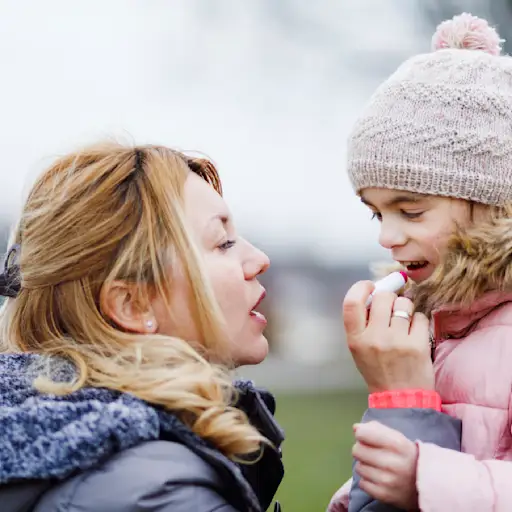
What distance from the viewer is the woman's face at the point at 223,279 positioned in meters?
2.26

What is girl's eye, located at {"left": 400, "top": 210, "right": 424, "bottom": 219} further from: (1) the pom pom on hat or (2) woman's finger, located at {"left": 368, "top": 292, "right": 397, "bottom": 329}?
(1) the pom pom on hat

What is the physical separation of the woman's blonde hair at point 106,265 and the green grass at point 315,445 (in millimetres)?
5240

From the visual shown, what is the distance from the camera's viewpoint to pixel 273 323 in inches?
625

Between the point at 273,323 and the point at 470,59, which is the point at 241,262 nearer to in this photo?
the point at 470,59

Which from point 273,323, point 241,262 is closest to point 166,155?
point 241,262

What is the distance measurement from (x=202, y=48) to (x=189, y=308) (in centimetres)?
1257

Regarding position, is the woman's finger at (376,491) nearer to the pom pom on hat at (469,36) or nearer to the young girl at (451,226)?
the young girl at (451,226)

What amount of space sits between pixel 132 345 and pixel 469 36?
4.41 feet

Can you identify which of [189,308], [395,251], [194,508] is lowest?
[194,508]

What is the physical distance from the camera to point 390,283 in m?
2.40

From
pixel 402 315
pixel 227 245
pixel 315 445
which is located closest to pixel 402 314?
pixel 402 315

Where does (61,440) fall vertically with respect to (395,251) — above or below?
below

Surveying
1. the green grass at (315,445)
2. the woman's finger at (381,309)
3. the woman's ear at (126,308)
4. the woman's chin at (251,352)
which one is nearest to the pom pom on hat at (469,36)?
the woman's finger at (381,309)

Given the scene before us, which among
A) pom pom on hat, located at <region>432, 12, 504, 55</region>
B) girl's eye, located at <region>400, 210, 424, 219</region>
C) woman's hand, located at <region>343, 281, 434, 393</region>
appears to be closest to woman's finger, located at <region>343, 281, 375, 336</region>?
woman's hand, located at <region>343, 281, 434, 393</region>
